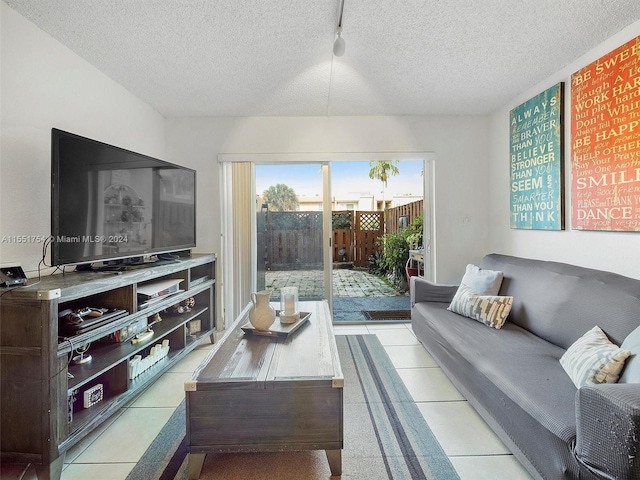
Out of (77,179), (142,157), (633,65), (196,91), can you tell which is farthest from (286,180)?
(633,65)

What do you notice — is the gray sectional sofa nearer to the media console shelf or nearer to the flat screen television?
the media console shelf

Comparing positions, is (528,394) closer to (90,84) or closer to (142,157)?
(142,157)

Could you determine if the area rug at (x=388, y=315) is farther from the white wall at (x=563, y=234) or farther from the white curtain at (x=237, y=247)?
the white curtain at (x=237, y=247)

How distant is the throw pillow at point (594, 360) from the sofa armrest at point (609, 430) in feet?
0.96

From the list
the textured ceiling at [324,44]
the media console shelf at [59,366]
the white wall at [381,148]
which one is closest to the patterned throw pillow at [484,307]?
the white wall at [381,148]

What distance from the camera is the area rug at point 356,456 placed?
1.46m

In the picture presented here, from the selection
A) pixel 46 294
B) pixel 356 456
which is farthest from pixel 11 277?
pixel 356 456

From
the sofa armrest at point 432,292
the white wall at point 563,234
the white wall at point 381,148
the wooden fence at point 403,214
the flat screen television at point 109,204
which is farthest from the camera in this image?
the wooden fence at point 403,214

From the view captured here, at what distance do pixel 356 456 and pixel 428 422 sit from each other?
20.6 inches

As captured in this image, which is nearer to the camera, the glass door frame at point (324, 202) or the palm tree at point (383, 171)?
the glass door frame at point (324, 202)

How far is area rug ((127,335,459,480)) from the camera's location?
1459 mm

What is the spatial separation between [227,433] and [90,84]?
2628mm

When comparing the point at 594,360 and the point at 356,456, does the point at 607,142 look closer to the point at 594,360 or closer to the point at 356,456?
the point at 594,360

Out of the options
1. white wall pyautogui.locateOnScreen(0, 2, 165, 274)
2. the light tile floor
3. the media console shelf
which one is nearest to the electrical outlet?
the media console shelf
